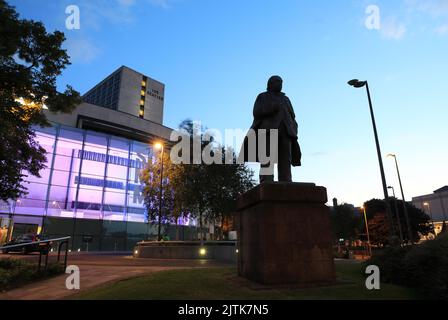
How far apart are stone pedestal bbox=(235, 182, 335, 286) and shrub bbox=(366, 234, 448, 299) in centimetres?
191

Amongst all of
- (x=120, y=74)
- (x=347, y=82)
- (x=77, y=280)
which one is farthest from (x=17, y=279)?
(x=120, y=74)

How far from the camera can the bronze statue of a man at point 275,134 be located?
873 centimetres

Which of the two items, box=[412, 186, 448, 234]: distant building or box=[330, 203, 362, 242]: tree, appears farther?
box=[412, 186, 448, 234]: distant building

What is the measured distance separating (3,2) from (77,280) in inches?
446

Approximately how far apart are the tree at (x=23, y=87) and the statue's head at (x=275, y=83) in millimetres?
9266

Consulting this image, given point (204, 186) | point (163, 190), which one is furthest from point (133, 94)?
point (204, 186)

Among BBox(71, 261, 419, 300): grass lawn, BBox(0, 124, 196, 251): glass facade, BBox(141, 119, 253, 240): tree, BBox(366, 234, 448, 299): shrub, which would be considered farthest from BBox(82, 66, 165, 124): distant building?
BBox(366, 234, 448, 299): shrub

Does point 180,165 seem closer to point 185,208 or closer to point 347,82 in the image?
point 185,208

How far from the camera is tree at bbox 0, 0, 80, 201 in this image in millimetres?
12305

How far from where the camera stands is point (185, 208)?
94.5ft

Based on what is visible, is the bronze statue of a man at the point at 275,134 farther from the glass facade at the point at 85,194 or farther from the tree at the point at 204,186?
the glass facade at the point at 85,194

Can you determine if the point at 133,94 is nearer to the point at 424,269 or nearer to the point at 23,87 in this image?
the point at 23,87

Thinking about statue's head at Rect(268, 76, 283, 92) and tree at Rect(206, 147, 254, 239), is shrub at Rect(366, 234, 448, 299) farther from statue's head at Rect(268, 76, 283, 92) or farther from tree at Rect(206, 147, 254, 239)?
tree at Rect(206, 147, 254, 239)

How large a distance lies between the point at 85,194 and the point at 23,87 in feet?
115
